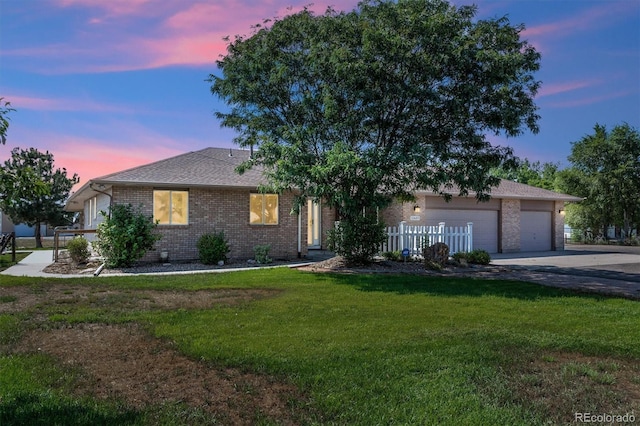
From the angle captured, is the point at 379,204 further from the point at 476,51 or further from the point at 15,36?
Answer: the point at 15,36

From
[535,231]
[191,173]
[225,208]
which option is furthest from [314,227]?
[535,231]

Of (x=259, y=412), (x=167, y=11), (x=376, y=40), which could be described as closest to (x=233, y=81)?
(x=167, y=11)

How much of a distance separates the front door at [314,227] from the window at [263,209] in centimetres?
374

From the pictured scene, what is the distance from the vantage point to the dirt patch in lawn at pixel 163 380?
3539 mm

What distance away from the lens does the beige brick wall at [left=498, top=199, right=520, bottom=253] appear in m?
21.6

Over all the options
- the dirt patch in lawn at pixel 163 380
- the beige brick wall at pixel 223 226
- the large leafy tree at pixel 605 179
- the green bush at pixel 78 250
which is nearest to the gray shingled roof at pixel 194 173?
the beige brick wall at pixel 223 226

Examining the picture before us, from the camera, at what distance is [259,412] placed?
3453 millimetres

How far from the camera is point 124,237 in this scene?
13.2 meters

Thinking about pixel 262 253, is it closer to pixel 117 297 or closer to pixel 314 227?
pixel 314 227

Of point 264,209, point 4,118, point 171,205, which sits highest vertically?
point 4,118

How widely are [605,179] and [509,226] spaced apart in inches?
573

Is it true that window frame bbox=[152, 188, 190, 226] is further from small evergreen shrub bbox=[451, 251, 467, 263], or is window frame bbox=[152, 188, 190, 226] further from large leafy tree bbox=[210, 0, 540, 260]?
small evergreen shrub bbox=[451, 251, 467, 263]

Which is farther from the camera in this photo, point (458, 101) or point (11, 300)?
point (458, 101)

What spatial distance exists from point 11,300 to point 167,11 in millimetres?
6594
